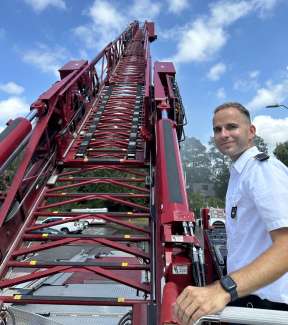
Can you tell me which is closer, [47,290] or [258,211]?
[258,211]

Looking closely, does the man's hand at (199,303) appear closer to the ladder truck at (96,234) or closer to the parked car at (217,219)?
the ladder truck at (96,234)

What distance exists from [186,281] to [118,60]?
41.4ft

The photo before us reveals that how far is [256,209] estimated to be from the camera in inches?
60.6

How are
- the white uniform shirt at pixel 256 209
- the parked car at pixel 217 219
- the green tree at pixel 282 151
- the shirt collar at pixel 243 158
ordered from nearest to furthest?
the white uniform shirt at pixel 256 209 < the shirt collar at pixel 243 158 < the parked car at pixel 217 219 < the green tree at pixel 282 151

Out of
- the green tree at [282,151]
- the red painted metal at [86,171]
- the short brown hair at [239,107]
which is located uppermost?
the green tree at [282,151]

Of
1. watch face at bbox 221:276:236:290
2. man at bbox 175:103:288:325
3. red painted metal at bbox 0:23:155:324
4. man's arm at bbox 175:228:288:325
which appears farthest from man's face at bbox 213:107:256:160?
red painted metal at bbox 0:23:155:324

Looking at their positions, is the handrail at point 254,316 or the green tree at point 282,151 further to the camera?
the green tree at point 282,151

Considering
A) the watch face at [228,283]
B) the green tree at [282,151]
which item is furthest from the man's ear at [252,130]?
the green tree at [282,151]

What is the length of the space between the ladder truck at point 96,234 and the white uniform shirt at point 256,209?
0.39 metres

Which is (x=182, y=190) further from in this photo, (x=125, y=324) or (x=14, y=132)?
(x=14, y=132)

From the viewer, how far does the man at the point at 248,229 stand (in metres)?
1.22

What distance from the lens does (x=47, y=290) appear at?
11.5 feet

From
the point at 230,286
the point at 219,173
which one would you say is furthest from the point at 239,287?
the point at 219,173

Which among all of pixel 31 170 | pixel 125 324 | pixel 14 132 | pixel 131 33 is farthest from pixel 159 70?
pixel 131 33
